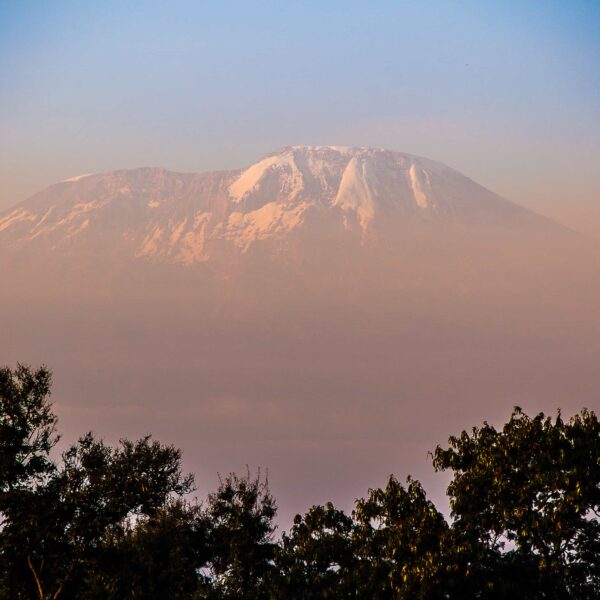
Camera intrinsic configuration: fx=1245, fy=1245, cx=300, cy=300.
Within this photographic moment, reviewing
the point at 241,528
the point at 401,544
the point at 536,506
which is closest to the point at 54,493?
the point at 241,528

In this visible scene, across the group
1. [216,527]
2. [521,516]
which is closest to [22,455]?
[216,527]

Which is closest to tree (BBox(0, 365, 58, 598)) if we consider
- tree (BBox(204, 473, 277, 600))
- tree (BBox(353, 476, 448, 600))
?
tree (BBox(204, 473, 277, 600))

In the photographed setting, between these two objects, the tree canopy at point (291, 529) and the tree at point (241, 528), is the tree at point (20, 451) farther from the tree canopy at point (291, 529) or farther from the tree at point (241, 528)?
the tree at point (241, 528)

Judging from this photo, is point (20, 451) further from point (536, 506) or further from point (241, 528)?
point (536, 506)

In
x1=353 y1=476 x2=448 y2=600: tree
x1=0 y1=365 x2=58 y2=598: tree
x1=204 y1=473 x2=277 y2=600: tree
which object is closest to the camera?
x1=353 y1=476 x2=448 y2=600: tree

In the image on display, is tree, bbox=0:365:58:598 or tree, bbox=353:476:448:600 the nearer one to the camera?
tree, bbox=353:476:448:600

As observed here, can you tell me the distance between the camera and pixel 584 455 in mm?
58062

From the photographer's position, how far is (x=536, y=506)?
2271 inches

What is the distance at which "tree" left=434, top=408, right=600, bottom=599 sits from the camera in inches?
2222

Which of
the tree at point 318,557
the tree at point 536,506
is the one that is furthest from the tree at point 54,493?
the tree at point 536,506

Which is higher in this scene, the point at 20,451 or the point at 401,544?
the point at 20,451

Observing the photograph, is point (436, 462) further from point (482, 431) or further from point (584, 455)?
point (584, 455)

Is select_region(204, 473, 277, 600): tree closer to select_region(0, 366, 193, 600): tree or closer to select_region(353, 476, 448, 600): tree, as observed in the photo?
select_region(0, 366, 193, 600): tree

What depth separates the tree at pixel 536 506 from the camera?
2222 inches
